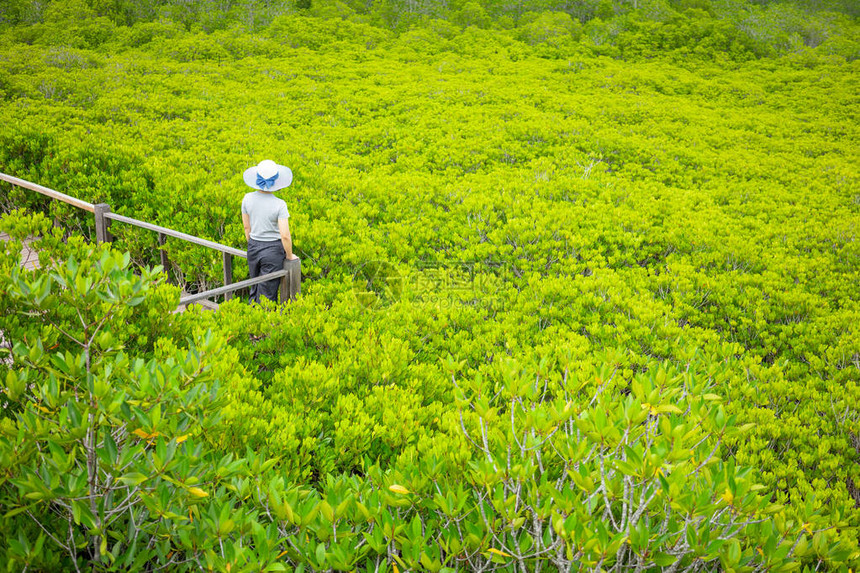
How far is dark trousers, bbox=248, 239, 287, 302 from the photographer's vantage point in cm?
523

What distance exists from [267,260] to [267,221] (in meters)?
0.42

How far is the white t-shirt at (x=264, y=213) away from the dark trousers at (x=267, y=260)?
68 millimetres

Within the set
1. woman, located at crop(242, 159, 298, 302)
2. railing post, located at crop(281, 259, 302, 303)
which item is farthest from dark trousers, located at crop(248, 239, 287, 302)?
railing post, located at crop(281, 259, 302, 303)

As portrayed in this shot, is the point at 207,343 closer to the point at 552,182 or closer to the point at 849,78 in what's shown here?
the point at 552,182

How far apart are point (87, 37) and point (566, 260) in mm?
27664

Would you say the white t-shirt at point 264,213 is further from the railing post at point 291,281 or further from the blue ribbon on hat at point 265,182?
the railing post at point 291,281

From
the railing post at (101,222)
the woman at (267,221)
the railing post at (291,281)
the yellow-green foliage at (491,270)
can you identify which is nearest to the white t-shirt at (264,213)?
the woman at (267,221)

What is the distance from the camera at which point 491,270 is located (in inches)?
263

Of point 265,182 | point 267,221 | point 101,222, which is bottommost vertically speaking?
point 101,222

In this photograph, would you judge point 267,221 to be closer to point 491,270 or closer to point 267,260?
point 267,260

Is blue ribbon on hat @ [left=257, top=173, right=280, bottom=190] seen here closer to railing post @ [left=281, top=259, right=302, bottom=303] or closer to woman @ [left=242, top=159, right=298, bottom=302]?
woman @ [left=242, top=159, right=298, bottom=302]

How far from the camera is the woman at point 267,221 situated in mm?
5133

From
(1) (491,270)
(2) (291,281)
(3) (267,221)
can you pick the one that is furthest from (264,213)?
(1) (491,270)

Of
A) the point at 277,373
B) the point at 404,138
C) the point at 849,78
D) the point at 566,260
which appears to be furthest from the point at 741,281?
the point at 849,78
